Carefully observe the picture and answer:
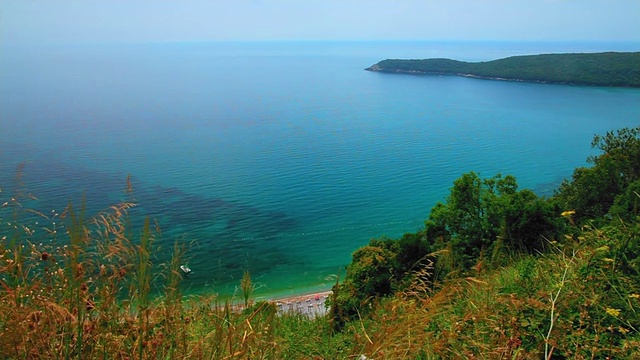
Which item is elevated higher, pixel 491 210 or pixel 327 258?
pixel 491 210

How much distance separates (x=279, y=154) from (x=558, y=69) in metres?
68.0

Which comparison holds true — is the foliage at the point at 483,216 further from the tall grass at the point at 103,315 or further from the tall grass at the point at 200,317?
the tall grass at the point at 103,315

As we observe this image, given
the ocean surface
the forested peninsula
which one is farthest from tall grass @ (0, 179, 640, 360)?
the forested peninsula

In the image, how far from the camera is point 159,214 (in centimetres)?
2408

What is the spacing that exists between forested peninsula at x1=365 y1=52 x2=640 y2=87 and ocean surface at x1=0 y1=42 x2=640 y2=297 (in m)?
5.70

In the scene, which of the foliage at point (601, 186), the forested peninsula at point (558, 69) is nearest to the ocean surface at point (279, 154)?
the forested peninsula at point (558, 69)

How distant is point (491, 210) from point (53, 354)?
13.3 metres

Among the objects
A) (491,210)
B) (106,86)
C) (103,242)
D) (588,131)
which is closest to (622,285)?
(103,242)

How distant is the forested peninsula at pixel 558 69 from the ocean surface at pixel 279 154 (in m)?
5.70

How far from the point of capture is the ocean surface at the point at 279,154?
73.9ft

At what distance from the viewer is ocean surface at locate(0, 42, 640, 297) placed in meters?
22.5

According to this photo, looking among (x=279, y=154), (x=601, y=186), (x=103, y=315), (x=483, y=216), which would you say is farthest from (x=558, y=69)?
(x=103, y=315)

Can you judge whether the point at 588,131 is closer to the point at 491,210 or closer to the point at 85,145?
the point at 491,210

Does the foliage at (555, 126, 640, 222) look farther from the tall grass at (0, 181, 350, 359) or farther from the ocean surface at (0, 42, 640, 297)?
the tall grass at (0, 181, 350, 359)
